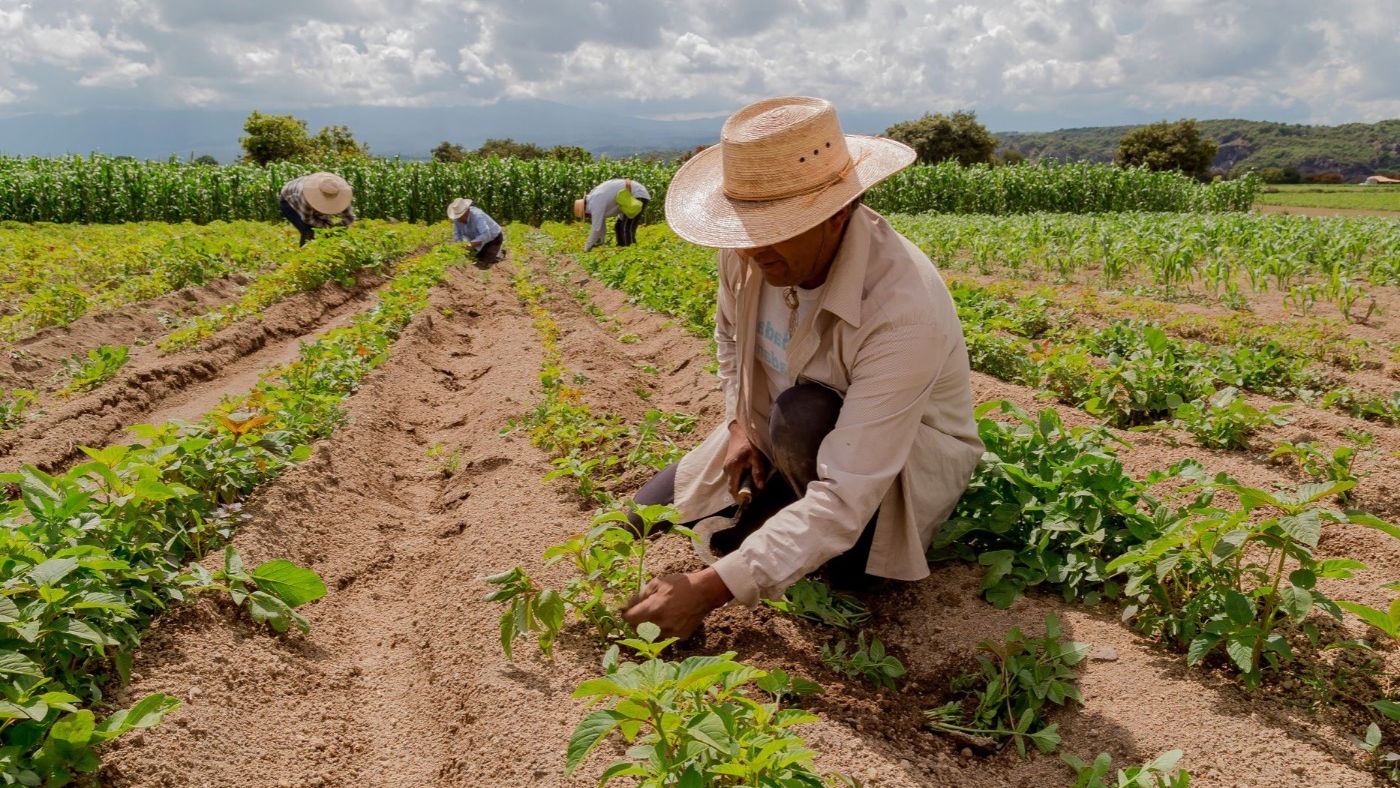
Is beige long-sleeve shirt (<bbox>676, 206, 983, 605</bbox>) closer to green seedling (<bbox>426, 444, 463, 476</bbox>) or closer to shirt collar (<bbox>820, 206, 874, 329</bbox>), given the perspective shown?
shirt collar (<bbox>820, 206, 874, 329</bbox>)

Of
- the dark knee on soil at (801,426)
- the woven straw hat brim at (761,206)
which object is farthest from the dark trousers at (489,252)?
the dark knee on soil at (801,426)

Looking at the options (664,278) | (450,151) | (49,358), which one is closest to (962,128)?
(450,151)

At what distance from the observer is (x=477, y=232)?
44.5 ft

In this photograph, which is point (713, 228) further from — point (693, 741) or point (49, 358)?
point (49, 358)

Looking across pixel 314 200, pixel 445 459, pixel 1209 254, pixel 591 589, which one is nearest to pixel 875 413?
pixel 591 589

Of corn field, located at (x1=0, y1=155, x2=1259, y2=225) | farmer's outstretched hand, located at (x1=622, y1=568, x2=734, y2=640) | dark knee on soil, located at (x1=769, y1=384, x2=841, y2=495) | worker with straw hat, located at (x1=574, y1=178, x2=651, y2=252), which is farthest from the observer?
corn field, located at (x1=0, y1=155, x2=1259, y2=225)

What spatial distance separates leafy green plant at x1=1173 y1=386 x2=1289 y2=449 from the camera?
3703 millimetres

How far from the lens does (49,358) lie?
653cm

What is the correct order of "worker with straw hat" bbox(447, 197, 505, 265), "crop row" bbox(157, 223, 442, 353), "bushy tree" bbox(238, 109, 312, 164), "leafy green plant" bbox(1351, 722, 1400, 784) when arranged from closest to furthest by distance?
"leafy green plant" bbox(1351, 722, 1400, 784) → "crop row" bbox(157, 223, 442, 353) → "worker with straw hat" bbox(447, 197, 505, 265) → "bushy tree" bbox(238, 109, 312, 164)

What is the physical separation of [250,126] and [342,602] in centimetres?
5547

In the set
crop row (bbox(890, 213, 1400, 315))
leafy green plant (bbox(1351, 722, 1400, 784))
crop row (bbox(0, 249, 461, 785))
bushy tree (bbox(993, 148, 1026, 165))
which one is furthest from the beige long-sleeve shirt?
bushy tree (bbox(993, 148, 1026, 165))

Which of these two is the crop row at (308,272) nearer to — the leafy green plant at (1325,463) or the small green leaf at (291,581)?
the small green leaf at (291,581)

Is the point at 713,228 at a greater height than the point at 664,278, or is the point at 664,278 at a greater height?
the point at 713,228

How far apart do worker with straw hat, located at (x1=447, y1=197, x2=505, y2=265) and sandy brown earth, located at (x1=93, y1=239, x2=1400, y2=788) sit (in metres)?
9.93
